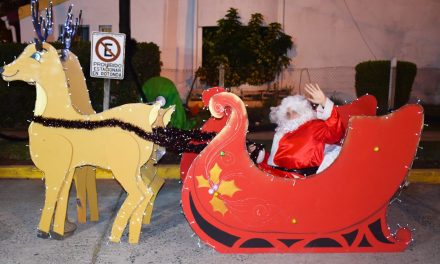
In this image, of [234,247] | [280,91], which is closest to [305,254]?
[234,247]

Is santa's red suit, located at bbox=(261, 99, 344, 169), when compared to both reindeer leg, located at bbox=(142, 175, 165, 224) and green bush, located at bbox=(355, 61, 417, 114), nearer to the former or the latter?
reindeer leg, located at bbox=(142, 175, 165, 224)

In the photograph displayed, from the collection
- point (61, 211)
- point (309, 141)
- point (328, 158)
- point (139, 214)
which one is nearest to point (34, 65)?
point (61, 211)

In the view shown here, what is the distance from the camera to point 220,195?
14.8 feet

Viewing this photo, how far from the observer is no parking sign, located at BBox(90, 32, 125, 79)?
23.8 feet

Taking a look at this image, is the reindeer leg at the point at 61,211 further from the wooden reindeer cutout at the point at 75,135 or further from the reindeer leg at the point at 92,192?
the reindeer leg at the point at 92,192

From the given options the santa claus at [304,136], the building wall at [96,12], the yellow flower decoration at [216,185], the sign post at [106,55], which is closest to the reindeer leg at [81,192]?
the yellow flower decoration at [216,185]

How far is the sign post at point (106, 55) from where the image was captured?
23.8ft

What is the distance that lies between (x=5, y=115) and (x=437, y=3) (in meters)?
12.9

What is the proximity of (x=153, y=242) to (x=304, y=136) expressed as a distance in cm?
181

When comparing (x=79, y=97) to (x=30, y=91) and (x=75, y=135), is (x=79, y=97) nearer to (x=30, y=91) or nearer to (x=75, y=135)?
(x=75, y=135)

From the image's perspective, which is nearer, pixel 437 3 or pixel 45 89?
pixel 45 89

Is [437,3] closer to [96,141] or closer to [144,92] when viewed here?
[144,92]

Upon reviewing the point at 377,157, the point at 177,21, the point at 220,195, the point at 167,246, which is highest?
the point at 177,21

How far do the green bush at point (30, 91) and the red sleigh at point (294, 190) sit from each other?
7502mm
